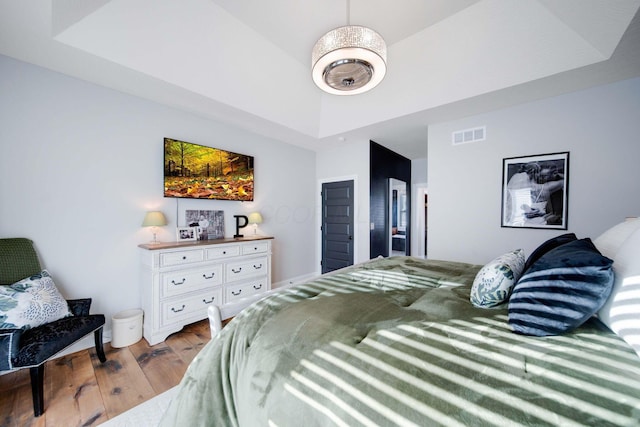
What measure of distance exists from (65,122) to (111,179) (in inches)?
23.7

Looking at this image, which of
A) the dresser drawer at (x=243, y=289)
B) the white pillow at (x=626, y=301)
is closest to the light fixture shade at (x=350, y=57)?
the white pillow at (x=626, y=301)

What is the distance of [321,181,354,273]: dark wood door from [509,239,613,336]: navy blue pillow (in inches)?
135

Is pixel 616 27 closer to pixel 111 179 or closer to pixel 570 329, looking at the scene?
pixel 570 329

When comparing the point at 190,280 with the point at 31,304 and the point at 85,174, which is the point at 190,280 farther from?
the point at 85,174

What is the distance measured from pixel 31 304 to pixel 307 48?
352cm

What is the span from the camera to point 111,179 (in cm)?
248

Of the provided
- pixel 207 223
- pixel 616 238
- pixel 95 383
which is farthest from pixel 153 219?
pixel 616 238

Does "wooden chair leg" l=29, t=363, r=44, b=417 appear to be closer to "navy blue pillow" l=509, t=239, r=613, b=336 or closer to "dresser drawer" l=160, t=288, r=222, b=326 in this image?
"dresser drawer" l=160, t=288, r=222, b=326

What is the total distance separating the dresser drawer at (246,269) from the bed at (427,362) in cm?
193

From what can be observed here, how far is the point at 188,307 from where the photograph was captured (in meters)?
2.58

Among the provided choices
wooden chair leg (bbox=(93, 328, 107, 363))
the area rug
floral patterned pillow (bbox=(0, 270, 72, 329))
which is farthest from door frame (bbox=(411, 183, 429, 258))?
floral patterned pillow (bbox=(0, 270, 72, 329))

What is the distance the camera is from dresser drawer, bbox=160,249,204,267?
243cm

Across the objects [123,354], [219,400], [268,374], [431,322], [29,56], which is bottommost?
[123,354]

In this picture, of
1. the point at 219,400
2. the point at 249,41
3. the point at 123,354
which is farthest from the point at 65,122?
the point at 219,400
